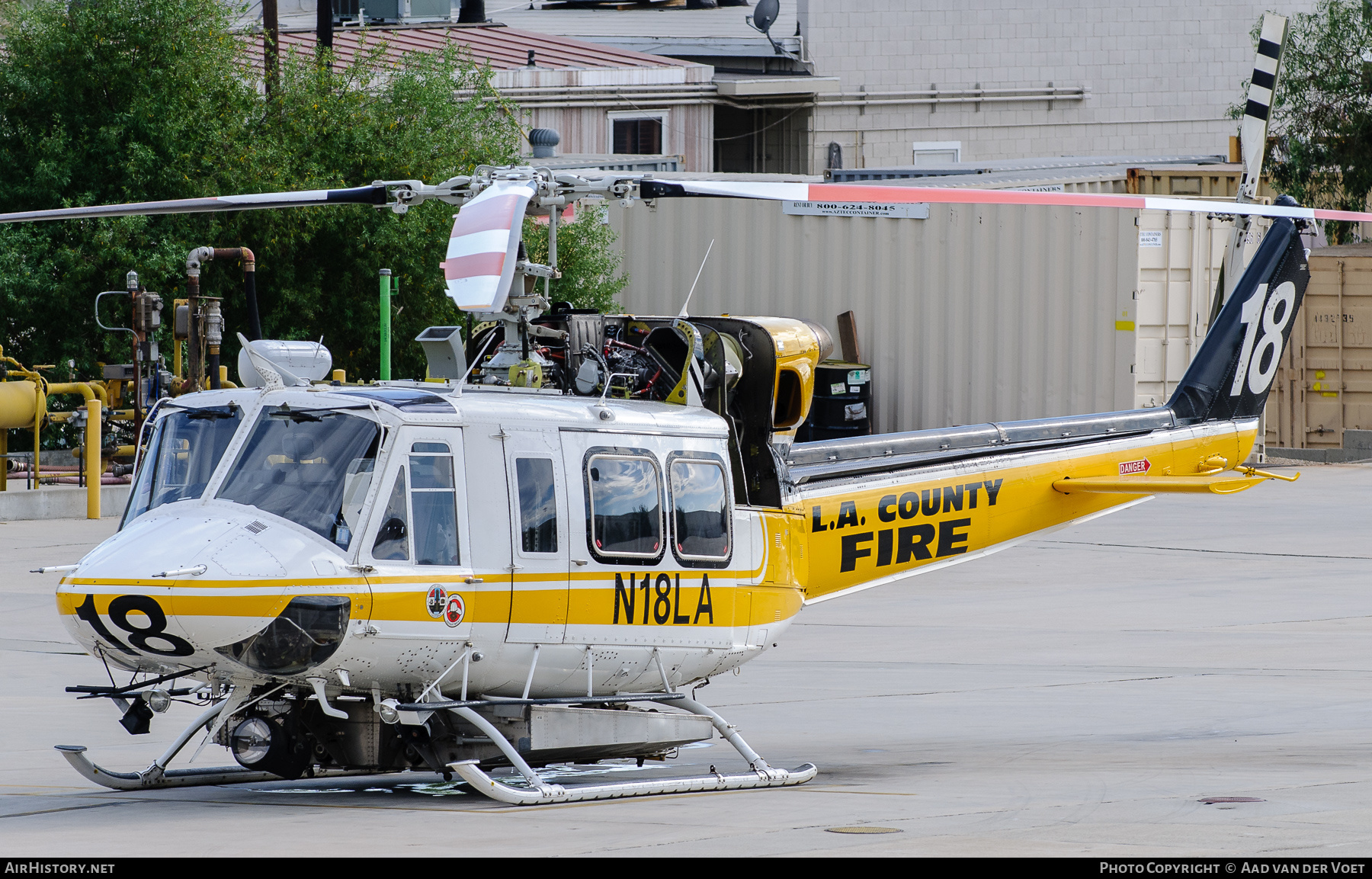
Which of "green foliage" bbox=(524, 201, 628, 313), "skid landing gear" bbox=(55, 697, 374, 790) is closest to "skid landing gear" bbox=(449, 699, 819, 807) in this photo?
"skid landing gear" bbox=(55, 697, 374, 790)

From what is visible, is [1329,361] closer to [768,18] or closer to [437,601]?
[768,18]

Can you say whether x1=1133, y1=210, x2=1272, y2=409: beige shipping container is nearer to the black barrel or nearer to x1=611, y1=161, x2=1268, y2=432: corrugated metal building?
x1=611, y1=161, x2=1268, y2=432: corrugated metal building

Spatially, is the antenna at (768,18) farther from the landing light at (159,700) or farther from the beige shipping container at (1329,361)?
the landing light at (159,700)

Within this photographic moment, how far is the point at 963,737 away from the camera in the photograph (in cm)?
1064

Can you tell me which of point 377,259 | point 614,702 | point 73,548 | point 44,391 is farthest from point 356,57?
point 614,702

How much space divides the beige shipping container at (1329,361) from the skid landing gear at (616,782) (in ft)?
63.1

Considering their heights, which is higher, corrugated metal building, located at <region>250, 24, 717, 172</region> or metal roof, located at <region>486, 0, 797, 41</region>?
metal roof, located at <region>486, 0, 797, 41</region>

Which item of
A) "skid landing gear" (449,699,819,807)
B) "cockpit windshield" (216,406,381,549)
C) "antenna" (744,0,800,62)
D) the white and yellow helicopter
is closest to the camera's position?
the white and yellow helicopter

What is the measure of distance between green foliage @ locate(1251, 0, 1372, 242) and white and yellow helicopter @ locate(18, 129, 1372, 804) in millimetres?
21292

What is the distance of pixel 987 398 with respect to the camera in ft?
80.6

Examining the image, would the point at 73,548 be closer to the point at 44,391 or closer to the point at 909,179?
the point at 44,391

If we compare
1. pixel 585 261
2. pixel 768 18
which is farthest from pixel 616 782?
pixel 768 18

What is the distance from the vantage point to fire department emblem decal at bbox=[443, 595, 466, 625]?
26.8 ft

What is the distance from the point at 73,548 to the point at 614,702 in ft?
36.2
